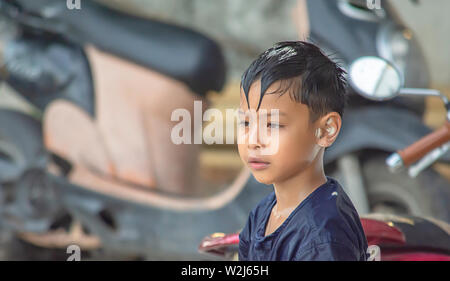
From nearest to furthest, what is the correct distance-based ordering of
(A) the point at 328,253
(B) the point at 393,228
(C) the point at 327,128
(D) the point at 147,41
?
(A) the point at 328,253 → (C) the point at 327,128 → (B) the point at 393,228 → (D) the point at 147,41

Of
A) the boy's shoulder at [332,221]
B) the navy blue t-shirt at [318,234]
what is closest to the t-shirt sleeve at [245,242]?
the navy blue t-shirt at [318,234]

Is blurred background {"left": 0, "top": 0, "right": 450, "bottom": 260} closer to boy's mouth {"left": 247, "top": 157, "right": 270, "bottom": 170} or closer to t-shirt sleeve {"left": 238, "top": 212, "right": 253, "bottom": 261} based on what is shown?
t-shirt sleeve {"left": 238, "top": 212, "right": 253, "bottom": 261}

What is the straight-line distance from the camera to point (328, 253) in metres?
0.78

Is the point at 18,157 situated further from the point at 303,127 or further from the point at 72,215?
the point at 303,127

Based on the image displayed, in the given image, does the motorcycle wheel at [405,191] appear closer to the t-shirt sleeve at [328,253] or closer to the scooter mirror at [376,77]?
the scooter mirror at [376,77]

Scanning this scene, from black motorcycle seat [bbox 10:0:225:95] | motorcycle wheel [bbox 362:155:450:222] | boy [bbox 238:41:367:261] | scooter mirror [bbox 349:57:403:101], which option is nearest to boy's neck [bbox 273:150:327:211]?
boy [bbox 238:41:367:261]

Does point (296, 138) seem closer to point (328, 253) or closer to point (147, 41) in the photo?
point (328, 253)

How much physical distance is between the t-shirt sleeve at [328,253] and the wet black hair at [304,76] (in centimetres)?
17

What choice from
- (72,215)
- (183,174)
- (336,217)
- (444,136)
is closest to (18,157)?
(72,215)

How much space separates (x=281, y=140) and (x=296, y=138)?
20mm

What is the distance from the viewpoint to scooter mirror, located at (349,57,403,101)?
1.20 m

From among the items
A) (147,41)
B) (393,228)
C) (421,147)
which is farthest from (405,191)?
(147,41)
